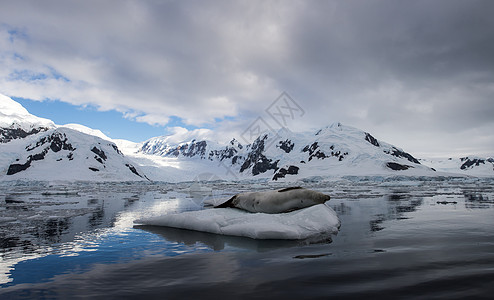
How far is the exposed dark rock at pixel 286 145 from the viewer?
149 m

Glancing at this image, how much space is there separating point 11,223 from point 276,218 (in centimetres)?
926

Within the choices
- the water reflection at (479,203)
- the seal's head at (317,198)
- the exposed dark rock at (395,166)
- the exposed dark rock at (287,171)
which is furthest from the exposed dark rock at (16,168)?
the exposed dark rock at (395,166)

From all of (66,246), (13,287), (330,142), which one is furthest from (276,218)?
(330,142)

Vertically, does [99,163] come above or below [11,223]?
above

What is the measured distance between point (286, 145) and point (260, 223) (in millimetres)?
147793

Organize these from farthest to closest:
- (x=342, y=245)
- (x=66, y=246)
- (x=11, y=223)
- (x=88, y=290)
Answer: (x=11, y=223) → (x=66, y=246) → (x=342, y=245) → (x=88, y=290)

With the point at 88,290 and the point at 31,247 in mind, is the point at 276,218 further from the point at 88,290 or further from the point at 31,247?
the point at 31,247

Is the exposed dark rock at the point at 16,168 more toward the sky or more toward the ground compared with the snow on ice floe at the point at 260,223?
more toward the sky

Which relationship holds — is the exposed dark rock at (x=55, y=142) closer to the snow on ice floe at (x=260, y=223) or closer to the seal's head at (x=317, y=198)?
the snow on ice floe at (x=260, y=223)

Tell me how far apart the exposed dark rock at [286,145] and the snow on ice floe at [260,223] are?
14084cm

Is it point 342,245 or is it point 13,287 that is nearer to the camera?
point 13,287

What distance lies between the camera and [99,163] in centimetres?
11475

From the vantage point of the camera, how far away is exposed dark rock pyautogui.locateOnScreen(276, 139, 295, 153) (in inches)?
5885

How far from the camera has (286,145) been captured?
153625mm
